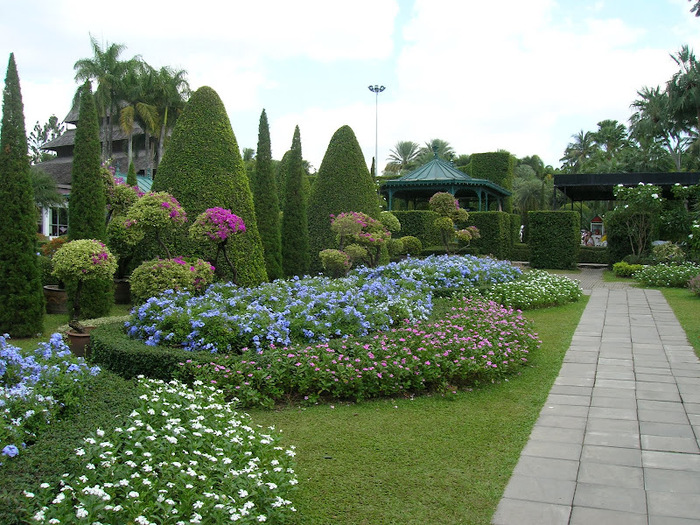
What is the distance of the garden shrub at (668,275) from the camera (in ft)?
48.7

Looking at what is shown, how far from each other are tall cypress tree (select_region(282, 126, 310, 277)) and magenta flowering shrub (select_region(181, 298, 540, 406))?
7780mm

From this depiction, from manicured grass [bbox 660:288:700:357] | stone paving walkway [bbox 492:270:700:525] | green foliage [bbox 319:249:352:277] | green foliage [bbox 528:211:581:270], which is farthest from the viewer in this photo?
green foliage [bbox 528:211:581:270]

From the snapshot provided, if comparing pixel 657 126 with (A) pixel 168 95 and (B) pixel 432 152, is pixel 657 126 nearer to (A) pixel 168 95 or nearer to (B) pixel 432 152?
(B) pixel 432 152

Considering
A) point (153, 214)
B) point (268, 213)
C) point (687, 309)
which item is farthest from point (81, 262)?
point (687, 309)

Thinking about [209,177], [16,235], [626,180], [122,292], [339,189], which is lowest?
[122,292]

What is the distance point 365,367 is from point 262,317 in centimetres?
147

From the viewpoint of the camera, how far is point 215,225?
334 inches

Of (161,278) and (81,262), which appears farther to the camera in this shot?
(161,278)

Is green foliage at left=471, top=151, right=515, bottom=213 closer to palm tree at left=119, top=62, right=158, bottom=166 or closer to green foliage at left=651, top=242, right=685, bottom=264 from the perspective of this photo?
green foliage at left=651, top=242, right=685, bottom=264

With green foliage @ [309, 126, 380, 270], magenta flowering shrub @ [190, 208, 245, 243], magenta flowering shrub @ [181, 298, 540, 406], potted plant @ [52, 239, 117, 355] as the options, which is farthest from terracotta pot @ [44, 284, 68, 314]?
magenta flowering shrub @ [181, 298, 540, 406]

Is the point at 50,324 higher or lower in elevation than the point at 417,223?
lower

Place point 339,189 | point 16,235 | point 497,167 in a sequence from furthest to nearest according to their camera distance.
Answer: point 497,167 < point 339,189 < point 16,235

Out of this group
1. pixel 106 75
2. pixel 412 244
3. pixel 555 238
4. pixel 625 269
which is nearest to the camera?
pixel 625 269

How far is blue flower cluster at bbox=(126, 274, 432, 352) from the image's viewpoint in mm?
6070
